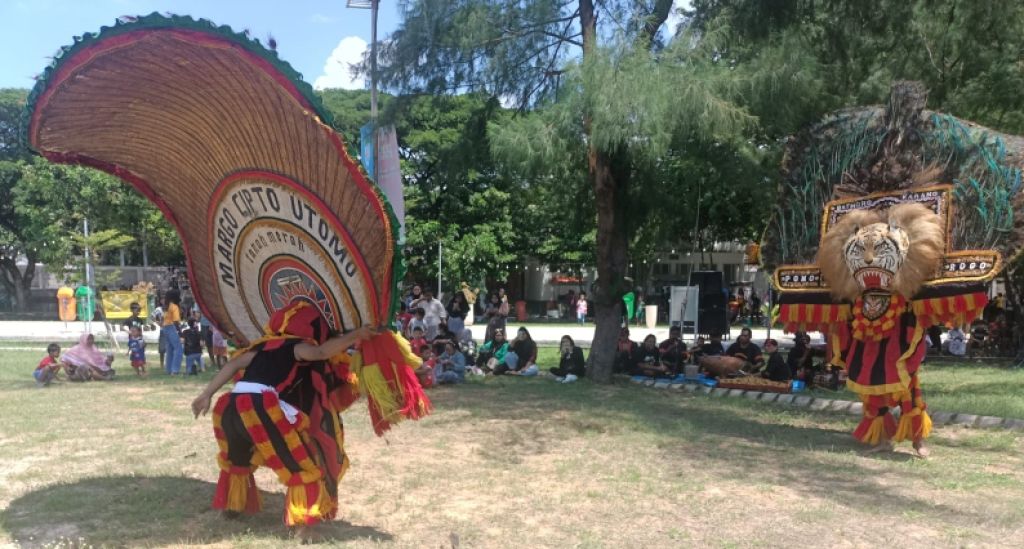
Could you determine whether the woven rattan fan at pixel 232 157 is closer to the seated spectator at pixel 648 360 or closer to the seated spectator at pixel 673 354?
the seated spectator at pixel 648 360

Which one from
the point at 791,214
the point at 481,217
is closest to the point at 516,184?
the point at 791,214

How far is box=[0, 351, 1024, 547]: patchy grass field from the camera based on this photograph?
187 inches

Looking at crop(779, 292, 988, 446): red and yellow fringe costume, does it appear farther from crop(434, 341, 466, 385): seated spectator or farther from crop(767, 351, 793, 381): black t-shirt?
crop(434, 341, 466, 385): seated spectator

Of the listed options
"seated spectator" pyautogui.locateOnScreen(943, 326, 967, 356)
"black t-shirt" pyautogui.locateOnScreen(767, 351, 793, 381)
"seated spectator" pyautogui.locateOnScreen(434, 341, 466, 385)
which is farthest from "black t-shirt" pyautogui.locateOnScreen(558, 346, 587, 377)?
"seated spectator" pyautogui.locateOnScreen(943, 326, 967, 356)

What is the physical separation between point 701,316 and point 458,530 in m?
12.3

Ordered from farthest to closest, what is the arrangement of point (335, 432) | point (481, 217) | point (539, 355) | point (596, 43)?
point (481, 217), point (539, 355), point (596, 43), point (335, 432)

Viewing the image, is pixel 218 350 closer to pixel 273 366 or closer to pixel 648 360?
pixel 648 360

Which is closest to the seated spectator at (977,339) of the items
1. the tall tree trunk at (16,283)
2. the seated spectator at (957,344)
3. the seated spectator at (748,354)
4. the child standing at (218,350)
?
the seated spectator at (957,344)

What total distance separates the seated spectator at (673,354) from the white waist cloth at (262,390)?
27.4 feet

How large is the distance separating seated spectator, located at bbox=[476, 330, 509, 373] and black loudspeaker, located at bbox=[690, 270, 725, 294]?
17.9ft

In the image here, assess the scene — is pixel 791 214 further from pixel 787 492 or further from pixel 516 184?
pixel 516 184

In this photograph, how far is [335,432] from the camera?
15.6ft

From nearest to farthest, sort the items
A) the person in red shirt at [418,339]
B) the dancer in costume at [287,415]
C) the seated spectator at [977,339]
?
the dancer in costume at [287,415], the person in red shirt at [418,339], the seated spectator at [977,339]

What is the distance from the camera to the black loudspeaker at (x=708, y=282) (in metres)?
16.4
